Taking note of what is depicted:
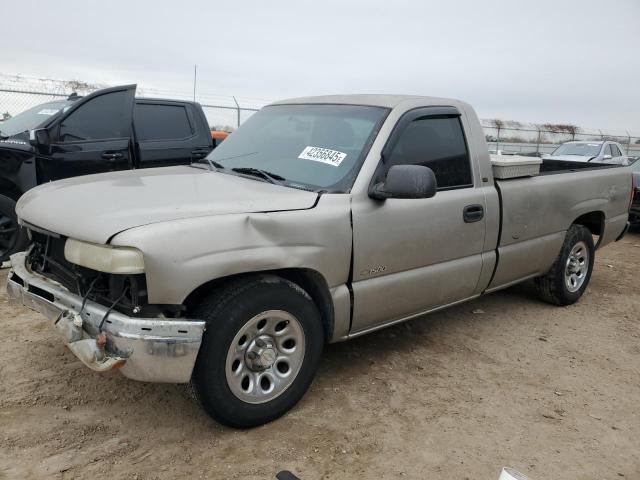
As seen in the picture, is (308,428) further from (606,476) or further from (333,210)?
(606,476)

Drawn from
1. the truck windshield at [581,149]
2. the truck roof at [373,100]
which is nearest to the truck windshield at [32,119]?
the truck roof at [373,100]

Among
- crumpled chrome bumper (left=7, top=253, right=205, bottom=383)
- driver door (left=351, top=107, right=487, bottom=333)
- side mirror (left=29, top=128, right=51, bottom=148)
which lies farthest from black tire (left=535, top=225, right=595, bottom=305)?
side mirror (left=29, top=128, right=51, bottom=148)

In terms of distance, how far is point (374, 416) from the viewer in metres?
3.21

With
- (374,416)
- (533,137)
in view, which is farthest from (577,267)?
(533,137)

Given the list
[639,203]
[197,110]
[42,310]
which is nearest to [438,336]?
[42,310]

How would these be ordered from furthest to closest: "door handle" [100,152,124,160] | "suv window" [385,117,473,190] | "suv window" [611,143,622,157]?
"suv window" [611,143,622,157], "door handle" [100,152,124,160], "suv window" [385,117,473,190]

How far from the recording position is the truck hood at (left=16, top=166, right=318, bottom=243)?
2637 mm

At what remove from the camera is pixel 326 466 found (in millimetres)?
2721

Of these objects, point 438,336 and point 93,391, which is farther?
point 438,336

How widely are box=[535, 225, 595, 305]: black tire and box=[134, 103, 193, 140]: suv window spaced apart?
452cm

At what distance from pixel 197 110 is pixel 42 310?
15.3ft

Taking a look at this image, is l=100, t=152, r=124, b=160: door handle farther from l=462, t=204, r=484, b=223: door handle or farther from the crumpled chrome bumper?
l=462, t=204, r=484, b=223: door handle

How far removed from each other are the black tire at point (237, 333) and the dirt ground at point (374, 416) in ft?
0.44

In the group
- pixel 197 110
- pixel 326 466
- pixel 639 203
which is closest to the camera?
pixel 326 466
